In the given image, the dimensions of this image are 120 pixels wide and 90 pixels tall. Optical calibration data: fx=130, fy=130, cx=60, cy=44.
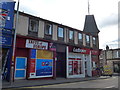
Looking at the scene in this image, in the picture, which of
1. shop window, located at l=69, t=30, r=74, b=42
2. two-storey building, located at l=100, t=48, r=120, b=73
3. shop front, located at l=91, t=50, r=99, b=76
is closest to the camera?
shop window, located at l=69, t=30, r=74, b=42

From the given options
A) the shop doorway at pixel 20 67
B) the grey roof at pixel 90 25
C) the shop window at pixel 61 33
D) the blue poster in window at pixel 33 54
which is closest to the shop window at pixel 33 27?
the blue poster in window at pixel 33 54

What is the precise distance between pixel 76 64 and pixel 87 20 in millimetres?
12171

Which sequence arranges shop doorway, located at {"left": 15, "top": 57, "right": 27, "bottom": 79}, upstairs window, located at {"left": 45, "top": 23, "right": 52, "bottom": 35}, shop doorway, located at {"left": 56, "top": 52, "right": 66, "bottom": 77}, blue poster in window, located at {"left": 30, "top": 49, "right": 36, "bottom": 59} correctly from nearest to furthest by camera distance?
shop doorway, located at {"left": 15, "top": 57, "right": 27, "bottom": 79} → blue poster in window, located at {"left": 30, "top": 49, "right": 36, "bottom": 59} → upstairs window, located at {"left": 45, "top": 23, "right": 52, "bottom": 35} → shop doorway, located at {"left": 56, "top": 52, "right": 66, "bottom": 77}

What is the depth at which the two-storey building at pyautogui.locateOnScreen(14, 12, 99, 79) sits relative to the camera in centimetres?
1440

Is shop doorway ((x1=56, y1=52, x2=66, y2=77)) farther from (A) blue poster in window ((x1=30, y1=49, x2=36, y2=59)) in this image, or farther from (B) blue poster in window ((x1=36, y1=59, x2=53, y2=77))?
(A) blue poster in window ((x1=30, y1=49, x2=36, y2=59))

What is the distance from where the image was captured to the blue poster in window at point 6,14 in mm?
12812

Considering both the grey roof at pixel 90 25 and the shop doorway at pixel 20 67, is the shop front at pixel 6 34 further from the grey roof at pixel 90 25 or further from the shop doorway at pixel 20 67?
the grey roof at pixel 90 25

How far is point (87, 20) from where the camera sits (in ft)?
93.4

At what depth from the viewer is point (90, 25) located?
27.5 m

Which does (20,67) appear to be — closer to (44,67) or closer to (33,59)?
(33,59)

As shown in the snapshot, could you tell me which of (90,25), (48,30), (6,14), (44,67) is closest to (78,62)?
(44,67)

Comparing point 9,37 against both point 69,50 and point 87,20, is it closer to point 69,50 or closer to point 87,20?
point 69,50

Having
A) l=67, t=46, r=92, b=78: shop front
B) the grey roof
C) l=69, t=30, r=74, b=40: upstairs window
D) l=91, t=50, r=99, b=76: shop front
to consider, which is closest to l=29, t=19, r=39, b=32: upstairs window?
l=67, t=46, r=92, b=78: shop front

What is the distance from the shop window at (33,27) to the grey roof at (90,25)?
1401 centimetres
